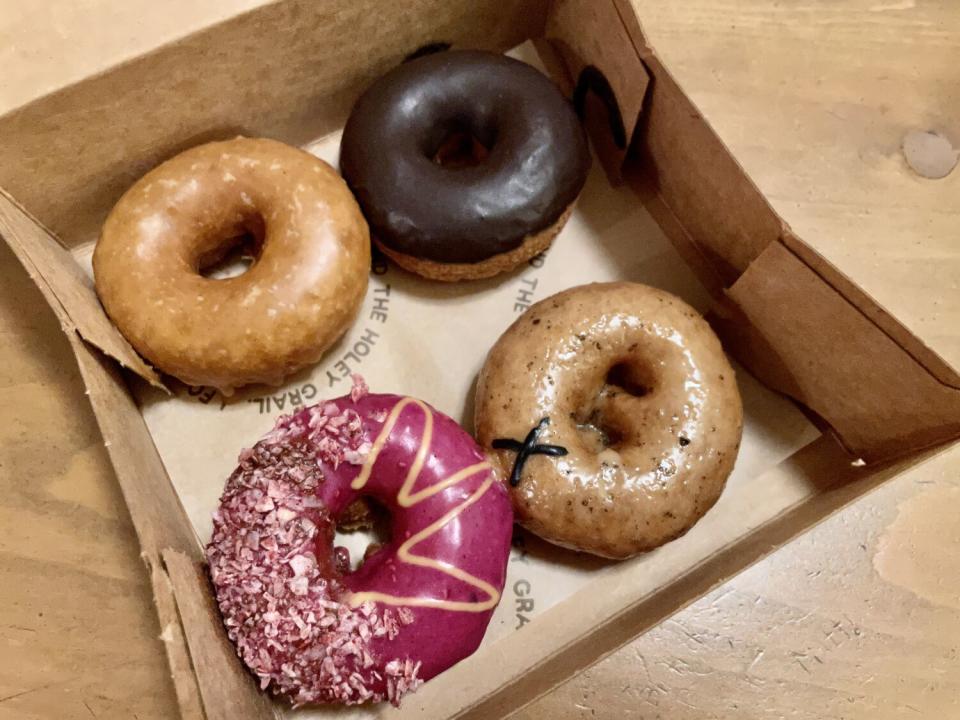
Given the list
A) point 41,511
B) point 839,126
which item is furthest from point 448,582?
point 839,126

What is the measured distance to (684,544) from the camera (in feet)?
4.12

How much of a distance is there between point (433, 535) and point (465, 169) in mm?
563

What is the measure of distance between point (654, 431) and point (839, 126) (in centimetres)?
55

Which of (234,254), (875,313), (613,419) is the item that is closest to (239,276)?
(234,254)

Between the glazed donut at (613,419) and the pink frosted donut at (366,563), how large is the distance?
0.25 ft

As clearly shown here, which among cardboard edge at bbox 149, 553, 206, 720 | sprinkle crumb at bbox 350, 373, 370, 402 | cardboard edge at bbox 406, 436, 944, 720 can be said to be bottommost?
cardboard edge at bbox 406, 436, 944, 720

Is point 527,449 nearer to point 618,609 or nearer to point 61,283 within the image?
point 618,609

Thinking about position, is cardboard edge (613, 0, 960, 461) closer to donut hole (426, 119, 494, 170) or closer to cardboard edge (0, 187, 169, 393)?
donut hole (426, 119, 494, 170)

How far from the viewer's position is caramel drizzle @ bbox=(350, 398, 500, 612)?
3.41 feet

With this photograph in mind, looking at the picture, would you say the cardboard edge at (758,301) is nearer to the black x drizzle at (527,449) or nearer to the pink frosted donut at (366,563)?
the black x drizzle at (527,449)

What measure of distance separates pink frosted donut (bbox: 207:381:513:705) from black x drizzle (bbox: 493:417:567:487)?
39 mm

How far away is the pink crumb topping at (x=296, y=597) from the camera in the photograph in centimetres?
102

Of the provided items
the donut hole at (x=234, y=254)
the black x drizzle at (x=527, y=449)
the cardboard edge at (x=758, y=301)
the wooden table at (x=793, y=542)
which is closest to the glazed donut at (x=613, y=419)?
the black x drizzle at (x=527, y=449)

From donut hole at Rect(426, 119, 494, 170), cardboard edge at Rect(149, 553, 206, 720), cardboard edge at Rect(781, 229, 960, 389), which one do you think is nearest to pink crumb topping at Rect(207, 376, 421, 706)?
cardboard edge at Rect(149, 553, 206, 720)
